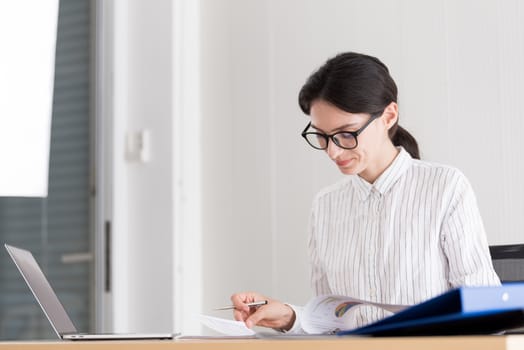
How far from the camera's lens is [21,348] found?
85 centimetres

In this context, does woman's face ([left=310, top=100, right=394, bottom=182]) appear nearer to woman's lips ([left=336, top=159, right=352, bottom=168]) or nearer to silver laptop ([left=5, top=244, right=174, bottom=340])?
woman's lips ([left=336, top=159, right=352, bottom=168])

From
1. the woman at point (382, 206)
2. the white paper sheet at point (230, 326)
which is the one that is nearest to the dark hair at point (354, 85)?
the woman at point (382, 206)

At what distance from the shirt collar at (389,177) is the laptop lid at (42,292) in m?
0.91

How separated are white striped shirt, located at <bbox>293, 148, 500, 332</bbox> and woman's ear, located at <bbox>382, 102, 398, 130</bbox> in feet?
0.26

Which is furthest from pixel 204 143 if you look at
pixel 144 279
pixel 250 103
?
pixel 144 279

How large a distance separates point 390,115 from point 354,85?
5.1 inches

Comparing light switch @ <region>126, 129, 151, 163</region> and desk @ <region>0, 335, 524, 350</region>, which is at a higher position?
light switch @ <region>126, 129, 151, 163</region>

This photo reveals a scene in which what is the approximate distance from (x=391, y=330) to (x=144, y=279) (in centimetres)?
200

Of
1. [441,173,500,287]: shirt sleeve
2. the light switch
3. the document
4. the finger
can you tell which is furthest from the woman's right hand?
the light switch

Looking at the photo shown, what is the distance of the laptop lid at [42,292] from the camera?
3.89 feet

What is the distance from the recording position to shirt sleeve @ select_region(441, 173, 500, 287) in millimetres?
1712

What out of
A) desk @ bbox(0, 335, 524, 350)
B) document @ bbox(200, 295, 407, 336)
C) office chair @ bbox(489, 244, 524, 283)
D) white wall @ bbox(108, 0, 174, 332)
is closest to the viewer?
desk @ bbox(0, 335, 524, 350)

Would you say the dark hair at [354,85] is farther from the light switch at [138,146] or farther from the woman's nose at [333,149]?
the light switch at [138,146]

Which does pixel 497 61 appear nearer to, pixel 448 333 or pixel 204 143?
pixel 204 143
